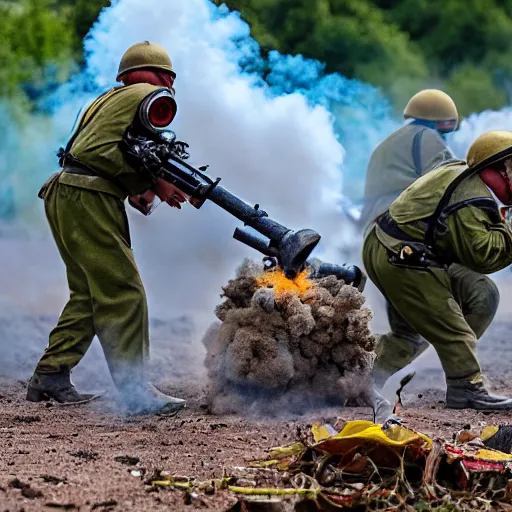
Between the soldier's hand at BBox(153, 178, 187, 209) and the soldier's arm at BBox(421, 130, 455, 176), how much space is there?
8.46 feet

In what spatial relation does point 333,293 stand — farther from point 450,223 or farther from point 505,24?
point 505,24

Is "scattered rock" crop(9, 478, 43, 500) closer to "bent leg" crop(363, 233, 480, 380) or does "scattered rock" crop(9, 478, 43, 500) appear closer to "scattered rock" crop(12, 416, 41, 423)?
"scattered rock" crop(12, 416, 41, 423)

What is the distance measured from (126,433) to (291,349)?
3.76ft

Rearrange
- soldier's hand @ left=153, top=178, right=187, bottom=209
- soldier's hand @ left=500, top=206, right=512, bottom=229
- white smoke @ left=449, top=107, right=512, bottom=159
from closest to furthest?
soldier's hand @ left=153, top=178, right=187, bottom=209
soldier's hand @ left=500, top=206, right=512, bottom=229
white smoke @ left=449, top=107, right=512, bottom=159

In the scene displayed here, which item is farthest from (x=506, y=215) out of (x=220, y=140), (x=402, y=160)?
(x=220, y=140)

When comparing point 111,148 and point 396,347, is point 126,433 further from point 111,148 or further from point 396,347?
point 396,347

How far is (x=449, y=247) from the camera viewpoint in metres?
6.54

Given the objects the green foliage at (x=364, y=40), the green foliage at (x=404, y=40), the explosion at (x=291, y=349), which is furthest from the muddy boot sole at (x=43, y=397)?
the green foliage at (x=404, y=40)

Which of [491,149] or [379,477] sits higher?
[491,149]

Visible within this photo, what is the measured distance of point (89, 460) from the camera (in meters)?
4.64

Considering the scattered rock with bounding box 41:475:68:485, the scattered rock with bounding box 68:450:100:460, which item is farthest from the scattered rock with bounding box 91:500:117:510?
the scattered rock with bounding box 68:450:100:460

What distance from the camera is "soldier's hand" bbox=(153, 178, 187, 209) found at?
21.1 ft

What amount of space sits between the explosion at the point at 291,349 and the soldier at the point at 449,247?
32 centimetres

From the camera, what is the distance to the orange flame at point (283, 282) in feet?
20.6
